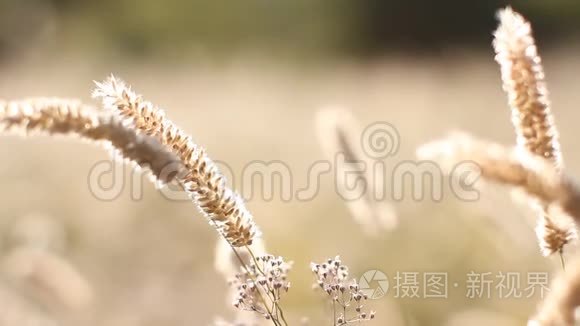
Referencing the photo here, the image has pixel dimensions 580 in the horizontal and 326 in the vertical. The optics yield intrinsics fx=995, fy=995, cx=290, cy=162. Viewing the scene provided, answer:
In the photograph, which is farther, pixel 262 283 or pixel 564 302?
pixel 262 283

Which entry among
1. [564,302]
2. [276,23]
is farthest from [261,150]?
[276,23]

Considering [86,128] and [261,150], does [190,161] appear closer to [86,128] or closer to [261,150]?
[86,128]

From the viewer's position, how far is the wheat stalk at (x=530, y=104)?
145 centimetres

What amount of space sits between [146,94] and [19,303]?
7199 mm

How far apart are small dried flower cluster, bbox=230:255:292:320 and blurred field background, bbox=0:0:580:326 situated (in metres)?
0.56

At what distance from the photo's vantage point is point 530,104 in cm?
146

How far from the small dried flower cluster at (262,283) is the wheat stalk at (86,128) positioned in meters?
0.26

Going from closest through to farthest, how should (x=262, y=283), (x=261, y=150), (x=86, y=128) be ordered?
(x=86, y=128)
(x=262, y=283)
(x=261, y=150)

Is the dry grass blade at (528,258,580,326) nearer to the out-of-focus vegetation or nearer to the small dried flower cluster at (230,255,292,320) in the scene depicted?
the small dried flower cluster at (230,255,292,320)

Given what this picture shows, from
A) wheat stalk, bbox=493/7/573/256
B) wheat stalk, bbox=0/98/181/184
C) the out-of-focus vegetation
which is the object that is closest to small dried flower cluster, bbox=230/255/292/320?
wheat stalk, bbox=0/98/181/184

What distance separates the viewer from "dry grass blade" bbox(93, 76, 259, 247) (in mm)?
1476

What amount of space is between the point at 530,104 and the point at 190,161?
0.51 m

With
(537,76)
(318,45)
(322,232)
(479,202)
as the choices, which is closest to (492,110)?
(322,232)

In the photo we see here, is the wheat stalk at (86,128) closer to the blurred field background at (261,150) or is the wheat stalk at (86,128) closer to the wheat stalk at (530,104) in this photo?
the wheat stalk at (530,104)
